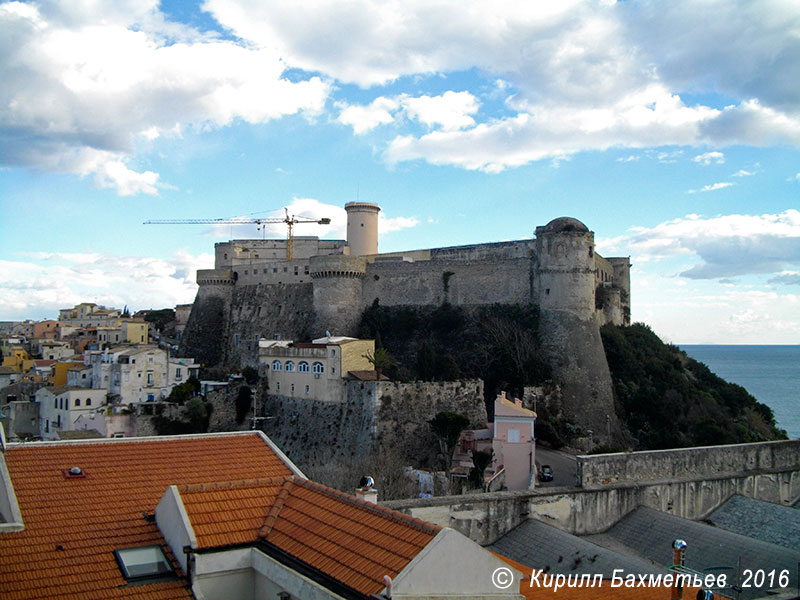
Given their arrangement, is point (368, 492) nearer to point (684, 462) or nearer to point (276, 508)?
point (276, 508)

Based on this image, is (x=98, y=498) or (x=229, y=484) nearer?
(x=229, y=484)

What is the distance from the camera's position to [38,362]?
177 ft

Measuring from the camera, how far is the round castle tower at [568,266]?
116 ft

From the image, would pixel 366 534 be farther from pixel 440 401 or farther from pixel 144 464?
pixel 440 401

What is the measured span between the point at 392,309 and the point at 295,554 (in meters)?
34.5

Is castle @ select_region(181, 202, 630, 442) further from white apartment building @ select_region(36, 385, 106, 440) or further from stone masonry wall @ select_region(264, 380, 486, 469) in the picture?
white apartment building @ select_region(36, 385, 106, 440)

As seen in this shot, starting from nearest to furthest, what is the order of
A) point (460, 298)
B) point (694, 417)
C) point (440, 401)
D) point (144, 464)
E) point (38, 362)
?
point (144, 464)
point (440, 401)
point (694, 417)
point (460, 298)
point (38, 362)

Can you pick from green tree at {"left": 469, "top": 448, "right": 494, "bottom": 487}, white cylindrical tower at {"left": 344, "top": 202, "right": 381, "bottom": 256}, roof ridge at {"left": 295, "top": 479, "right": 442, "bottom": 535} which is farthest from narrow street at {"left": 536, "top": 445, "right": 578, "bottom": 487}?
white cylindrical tower at {"left": 344, "top": 202, "right": 381, "bottom": 256}

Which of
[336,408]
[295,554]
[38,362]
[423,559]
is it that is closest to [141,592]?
[295,554]

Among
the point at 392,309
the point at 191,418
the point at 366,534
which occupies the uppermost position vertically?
the point at 392,309

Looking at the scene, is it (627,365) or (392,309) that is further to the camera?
(392,309)

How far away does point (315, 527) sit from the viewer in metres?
8.62

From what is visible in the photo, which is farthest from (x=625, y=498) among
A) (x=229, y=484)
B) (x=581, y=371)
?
(x=581, y=371)

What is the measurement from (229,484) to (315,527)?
1.59 metres
